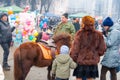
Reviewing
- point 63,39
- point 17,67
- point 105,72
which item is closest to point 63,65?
point 105,72

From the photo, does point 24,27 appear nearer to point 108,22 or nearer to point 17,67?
point 17,67

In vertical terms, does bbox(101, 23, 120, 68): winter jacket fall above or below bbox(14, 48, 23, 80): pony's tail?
above

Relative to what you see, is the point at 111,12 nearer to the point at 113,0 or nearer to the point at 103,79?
the point at 113,0

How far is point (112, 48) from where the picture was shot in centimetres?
632

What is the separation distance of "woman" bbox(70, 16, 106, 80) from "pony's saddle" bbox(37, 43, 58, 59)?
152cm

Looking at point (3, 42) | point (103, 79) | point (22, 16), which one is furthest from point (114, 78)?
point (22, 16)

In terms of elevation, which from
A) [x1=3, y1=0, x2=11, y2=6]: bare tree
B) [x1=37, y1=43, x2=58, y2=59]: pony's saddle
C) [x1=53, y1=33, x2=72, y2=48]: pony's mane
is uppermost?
[x1=53, y1=33, x2=72, y2=48]: pony's mane

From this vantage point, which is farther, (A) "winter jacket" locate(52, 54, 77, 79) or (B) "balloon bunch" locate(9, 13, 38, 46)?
(B) "balloon bunch" locate(9, 13, 38, 46)

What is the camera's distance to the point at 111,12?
111688mm

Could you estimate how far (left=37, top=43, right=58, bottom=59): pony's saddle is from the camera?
7211mm

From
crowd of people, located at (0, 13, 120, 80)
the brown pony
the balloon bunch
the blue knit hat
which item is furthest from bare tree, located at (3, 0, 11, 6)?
the blue knit hat

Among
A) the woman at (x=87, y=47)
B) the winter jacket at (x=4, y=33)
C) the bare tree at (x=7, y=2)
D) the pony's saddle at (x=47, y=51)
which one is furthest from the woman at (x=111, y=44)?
the bare tree at (x=7, y=2)

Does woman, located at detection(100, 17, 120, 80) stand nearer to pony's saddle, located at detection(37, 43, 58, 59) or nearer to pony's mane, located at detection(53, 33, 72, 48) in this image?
pony's mane, located at detection(53, 33, 72, 48)

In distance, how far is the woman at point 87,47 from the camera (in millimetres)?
5695
